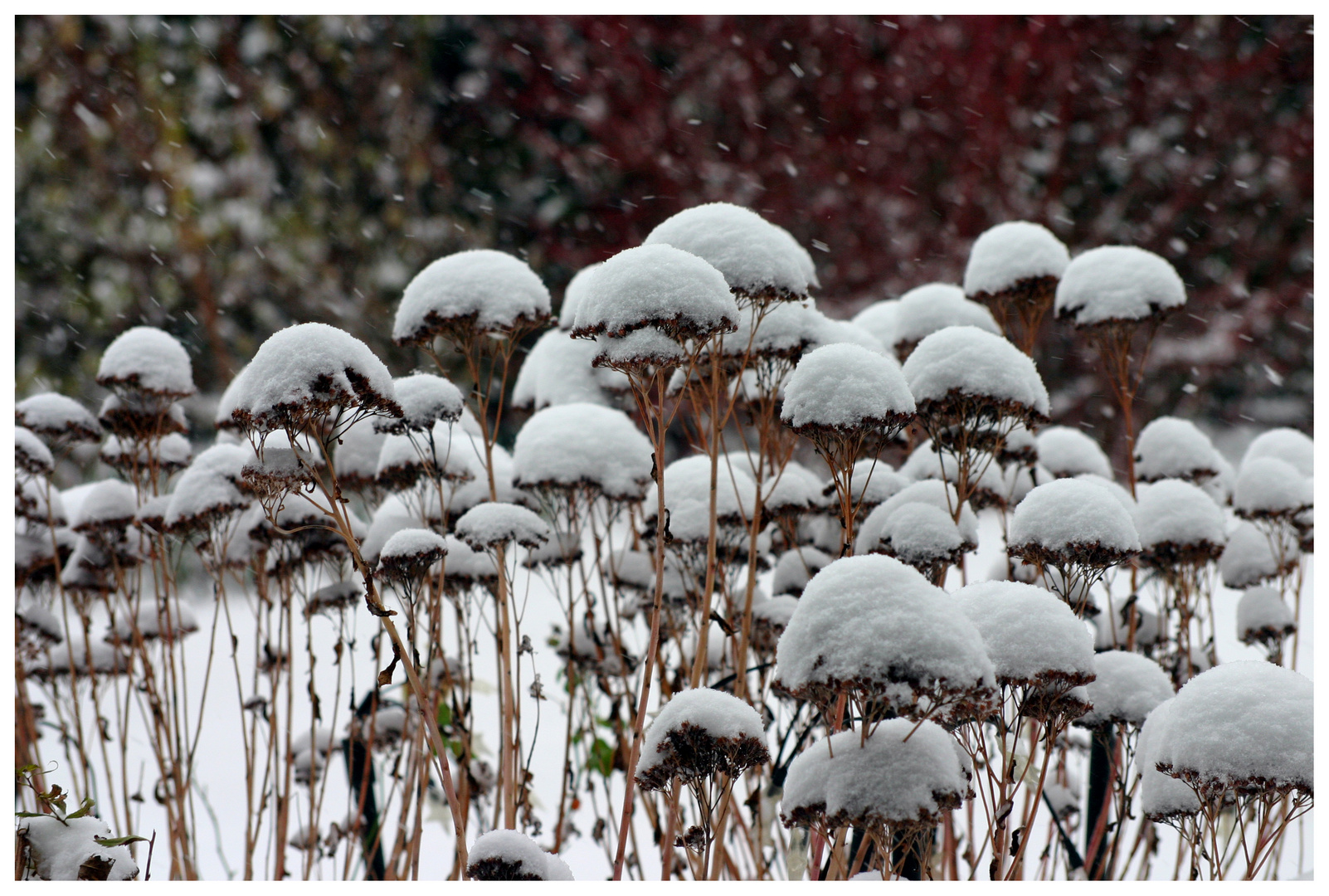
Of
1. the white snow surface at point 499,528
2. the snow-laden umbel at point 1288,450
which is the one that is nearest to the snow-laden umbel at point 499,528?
the white snow surface at point 499,528

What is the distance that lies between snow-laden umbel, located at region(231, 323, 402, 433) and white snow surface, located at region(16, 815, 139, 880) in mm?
810

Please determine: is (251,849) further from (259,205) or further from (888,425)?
(259,205)

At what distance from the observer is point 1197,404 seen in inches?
329

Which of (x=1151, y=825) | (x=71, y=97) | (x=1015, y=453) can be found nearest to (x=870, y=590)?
(x=1015, y=453)

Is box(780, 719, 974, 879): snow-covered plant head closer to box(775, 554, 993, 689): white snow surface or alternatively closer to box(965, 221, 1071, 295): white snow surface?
box(775, 554, 993, 689): white snow surface

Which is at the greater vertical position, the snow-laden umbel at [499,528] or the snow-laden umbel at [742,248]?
the snow-laden umbel at [742,248]

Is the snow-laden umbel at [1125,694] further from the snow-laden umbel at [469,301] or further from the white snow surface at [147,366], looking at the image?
the white snow surface at [147,366]

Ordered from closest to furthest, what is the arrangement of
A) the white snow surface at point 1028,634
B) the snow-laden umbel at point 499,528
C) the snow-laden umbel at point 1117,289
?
the white snow surface at point 1028,634 → the snow-laden umbel at point 499,528 → the snow-laden umbel at point 1117,289

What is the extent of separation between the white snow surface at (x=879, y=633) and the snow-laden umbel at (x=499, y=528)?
768 millimetres

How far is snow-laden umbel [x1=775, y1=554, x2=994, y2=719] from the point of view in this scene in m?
1.17

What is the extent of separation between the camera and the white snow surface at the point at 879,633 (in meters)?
1.17

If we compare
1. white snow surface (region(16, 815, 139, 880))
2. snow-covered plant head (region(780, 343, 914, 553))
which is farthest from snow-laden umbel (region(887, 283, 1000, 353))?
white snow surface (region(16, 815, 139, 880))

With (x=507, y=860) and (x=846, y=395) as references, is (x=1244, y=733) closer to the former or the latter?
(x=846, y=395)

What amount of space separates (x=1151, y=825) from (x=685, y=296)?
200 centimetres
